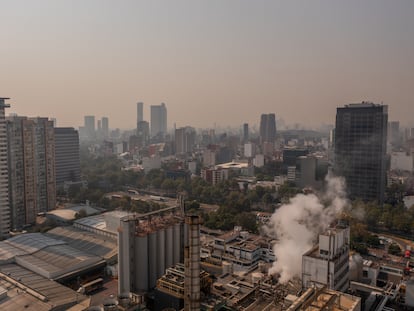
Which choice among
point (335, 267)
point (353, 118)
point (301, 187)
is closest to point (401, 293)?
point (335, 267)

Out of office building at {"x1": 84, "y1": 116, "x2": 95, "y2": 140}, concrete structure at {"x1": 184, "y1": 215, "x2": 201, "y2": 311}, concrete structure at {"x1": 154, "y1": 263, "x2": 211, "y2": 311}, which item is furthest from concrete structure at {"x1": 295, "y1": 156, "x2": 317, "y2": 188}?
office building at {"x1": 84, "y1": 116, "x2": 95, "y2": 140}

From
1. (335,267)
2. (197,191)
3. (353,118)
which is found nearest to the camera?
(335,267)

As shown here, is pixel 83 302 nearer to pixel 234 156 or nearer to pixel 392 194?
pixel 392 194

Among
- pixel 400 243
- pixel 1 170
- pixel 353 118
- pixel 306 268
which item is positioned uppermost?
pixel 353 118

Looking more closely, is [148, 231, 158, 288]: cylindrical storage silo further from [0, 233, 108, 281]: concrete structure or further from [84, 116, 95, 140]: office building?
[84, 116, 95, 140]: office building

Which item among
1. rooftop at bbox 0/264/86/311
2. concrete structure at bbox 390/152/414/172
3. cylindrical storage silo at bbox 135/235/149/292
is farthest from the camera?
concrete structure at bbox 390/152/414/172

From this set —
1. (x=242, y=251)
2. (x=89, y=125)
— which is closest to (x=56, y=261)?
(x=242, y=251)

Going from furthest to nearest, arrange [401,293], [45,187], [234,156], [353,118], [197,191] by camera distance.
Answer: [234,156], [197,191], [353,118], [45,187], [401,293]
